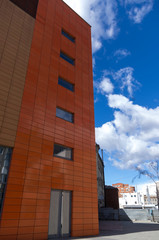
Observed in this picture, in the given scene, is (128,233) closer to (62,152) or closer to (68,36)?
(62,152)

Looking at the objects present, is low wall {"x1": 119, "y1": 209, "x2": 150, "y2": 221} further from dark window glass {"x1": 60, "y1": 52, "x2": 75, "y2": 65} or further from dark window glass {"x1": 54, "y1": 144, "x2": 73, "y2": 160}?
dark window glass {"x1": 60, "y1": 52, "x2": 75, "y2": 65}

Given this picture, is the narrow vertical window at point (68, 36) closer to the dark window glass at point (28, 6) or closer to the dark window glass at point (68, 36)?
the dark window glass at point (68, 36)

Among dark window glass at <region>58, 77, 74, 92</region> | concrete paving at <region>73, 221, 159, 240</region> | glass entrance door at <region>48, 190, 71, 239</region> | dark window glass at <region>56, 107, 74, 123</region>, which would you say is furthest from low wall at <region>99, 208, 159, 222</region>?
dark window glass at <region>58, 77, 74, 92</region>

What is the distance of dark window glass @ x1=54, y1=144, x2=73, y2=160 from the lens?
14.7 meters

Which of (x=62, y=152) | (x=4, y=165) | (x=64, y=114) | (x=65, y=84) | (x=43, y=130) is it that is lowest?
(x=4, y=165)

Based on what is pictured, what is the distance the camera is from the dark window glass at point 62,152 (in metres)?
14.7

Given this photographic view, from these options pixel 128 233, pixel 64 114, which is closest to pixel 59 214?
pixel 128 233

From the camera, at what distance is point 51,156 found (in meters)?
13.9

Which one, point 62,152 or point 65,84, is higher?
point 65,84

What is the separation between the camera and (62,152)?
15.1 m

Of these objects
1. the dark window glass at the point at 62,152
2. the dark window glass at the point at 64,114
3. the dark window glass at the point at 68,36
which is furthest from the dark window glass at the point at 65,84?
the dark window glass at the point at 68,36

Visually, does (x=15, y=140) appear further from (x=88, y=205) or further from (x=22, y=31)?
(x=22, y=31)

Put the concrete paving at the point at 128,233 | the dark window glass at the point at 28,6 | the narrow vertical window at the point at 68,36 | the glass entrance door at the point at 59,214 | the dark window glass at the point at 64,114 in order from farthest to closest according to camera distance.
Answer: the narrow vertical window at the point at 68,36 → the dark window glass at the point at 28,6 → the dark window glass at the point at 64,114 → the glass entrance door at the point at 59,214 → the concrete paving at the point at 128,233

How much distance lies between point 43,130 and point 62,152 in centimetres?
273
